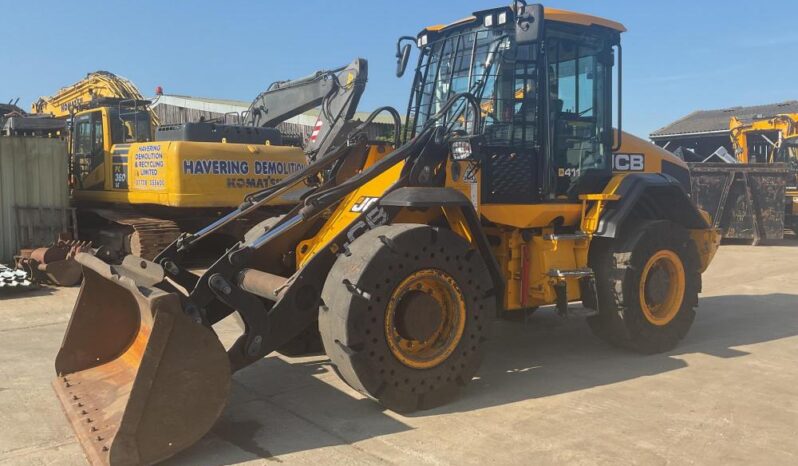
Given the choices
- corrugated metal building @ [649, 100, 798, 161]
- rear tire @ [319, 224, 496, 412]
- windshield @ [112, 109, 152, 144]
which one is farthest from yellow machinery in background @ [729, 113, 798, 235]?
rear tire @ [319, 224, 496, 412]

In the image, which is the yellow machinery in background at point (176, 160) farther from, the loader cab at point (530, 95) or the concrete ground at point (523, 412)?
the loader cab at point (530, 95)

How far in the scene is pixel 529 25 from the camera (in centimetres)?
521

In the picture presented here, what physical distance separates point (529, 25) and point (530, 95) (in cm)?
81

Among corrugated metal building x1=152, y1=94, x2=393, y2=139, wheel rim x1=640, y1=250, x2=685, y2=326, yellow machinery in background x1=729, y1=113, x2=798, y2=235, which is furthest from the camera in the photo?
corrugated metal building x1=152, y1=94, x2=393, y2=139

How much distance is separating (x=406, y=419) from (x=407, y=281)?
0.92 m

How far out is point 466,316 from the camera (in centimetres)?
491

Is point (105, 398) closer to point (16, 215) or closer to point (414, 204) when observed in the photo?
point (414, 204)

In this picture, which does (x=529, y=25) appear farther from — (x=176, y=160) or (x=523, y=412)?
(x=176, y=160)

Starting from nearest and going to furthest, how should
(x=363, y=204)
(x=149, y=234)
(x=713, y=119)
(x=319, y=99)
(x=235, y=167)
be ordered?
(x=363, y=204) → (x=149, y=234) → (x=235, y=167) → (x=319, y=99) → (x=713, y=119)

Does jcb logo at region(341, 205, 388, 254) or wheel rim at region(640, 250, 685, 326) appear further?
wheel rim at region(640, 250, 685, 326)

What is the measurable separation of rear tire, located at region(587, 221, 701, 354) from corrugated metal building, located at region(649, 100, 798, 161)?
25.7 metres

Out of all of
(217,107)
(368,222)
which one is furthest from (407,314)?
(217,107)

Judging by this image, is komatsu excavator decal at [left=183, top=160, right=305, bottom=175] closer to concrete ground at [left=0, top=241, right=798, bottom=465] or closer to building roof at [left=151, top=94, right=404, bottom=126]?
concrete ground at [left=0, top=241, right=798, bottom=465]

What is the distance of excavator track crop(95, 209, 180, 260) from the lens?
36.0 ft
